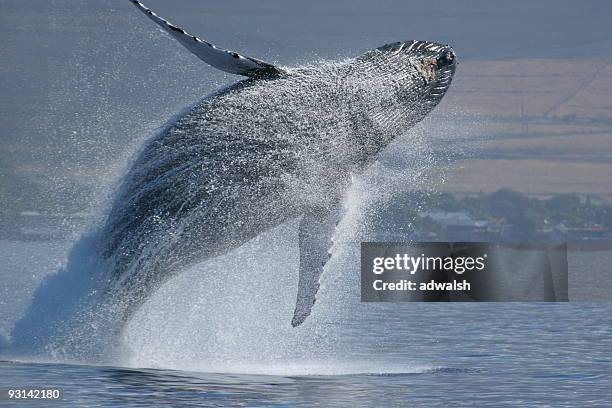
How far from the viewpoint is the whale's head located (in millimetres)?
19312

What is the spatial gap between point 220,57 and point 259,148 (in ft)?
5.02

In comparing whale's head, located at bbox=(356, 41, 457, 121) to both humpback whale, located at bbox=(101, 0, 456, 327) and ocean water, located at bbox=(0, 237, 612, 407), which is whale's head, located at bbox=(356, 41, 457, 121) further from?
ocean water, located at bbox=(0, 237, 612, 407)

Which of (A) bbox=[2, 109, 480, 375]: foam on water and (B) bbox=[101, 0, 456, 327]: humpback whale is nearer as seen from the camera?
(B) bbox=[101, 0, 456, 327]: humpback whale

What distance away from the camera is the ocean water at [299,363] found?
61.6 feet

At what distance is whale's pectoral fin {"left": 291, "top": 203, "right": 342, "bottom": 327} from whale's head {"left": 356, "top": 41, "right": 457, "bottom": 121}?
2139 millimetres

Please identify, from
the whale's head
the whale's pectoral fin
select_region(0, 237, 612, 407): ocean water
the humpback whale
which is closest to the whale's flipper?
the humpback whale

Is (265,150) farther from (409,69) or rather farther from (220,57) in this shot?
(409,69)

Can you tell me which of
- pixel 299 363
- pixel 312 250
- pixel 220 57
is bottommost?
pixel 299 363

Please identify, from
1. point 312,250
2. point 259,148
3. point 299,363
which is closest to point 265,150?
point 259,148

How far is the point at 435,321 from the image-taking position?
3841cm

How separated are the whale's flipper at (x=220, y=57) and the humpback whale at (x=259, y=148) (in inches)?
0.8

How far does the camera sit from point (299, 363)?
23.1 metres

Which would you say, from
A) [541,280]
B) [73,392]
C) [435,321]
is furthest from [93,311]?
[541,280]

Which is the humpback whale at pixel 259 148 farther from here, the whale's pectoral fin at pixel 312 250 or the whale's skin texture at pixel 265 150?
the whale's pectoral fin at pixel 312 250
